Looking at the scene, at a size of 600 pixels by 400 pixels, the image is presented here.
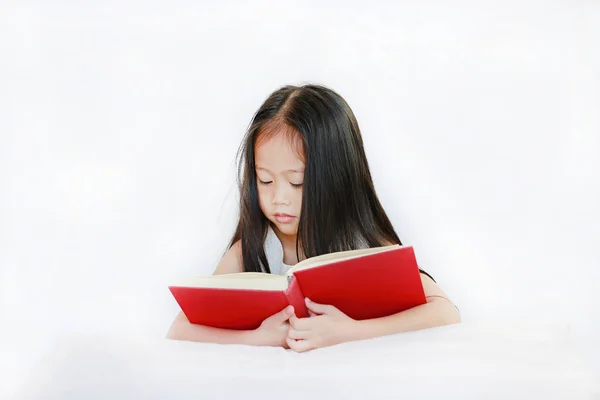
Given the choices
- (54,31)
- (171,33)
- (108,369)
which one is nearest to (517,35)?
(171,33)

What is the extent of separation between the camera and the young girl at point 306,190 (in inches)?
59.6

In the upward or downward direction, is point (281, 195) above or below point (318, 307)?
above

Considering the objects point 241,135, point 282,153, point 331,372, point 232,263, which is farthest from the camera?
point 241,135

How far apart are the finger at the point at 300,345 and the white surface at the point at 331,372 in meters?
0.07

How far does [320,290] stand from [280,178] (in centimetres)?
31

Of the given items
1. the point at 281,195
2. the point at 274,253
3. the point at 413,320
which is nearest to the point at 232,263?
the point at 274,253

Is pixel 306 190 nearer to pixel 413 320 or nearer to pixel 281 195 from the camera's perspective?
pixel 281 195

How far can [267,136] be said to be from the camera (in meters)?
1.55

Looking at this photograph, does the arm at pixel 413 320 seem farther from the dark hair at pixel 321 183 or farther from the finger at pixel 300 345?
the dark hair at pixel 321 183

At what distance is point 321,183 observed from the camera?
152cm

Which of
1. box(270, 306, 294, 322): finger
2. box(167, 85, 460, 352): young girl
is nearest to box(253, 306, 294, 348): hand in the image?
box(270, 306, 294, 322): finger

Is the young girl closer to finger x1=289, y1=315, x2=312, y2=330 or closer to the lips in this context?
the lips

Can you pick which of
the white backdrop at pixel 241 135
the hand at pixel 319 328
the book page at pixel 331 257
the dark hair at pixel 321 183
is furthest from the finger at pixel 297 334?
the white backdrop at pixel 241 135

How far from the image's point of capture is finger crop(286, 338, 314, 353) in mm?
1281
